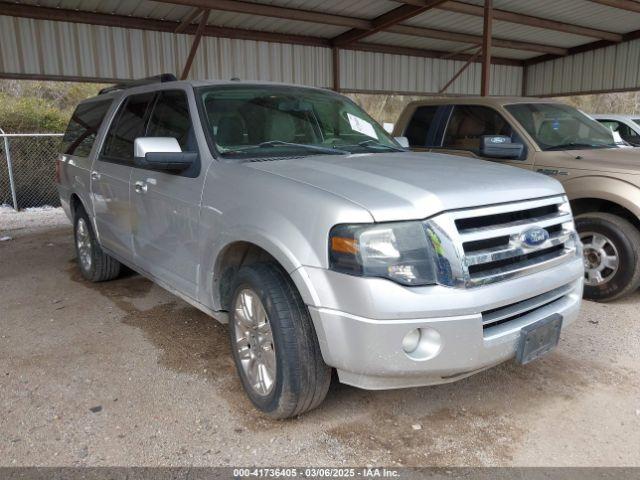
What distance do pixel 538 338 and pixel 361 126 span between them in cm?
208

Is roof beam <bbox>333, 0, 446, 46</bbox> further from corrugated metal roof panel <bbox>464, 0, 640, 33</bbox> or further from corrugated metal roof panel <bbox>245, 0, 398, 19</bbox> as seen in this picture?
corrugated metal roof panel <bbox>464, 0, 640, 33</bbox>

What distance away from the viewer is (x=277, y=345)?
2.53m

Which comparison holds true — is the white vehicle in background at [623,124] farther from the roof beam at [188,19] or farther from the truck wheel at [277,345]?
the truck wheel at [277,345]

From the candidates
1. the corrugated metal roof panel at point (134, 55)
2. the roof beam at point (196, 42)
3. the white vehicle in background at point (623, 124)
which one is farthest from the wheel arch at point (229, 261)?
the corrugated metal roof panel at point (134, 55)

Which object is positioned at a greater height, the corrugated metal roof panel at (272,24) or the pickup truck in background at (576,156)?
the corrugated metal roof panel at (272,24)

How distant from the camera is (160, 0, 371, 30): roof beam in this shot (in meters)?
8.78

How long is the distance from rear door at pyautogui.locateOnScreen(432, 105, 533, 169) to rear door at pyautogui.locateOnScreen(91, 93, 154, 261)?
338 cm

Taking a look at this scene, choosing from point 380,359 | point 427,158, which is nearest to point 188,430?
point 380,359

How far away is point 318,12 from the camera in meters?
10.3

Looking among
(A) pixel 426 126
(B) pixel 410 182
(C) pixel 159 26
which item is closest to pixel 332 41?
(C) pixel 159 26

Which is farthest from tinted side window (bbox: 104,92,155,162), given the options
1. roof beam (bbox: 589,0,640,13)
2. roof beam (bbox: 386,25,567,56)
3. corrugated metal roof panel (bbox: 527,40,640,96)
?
corrugated metal roof panel (bbox: 527,40,640,96)

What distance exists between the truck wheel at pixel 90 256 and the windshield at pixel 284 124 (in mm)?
A: 2358

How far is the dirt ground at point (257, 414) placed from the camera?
256 centimetres

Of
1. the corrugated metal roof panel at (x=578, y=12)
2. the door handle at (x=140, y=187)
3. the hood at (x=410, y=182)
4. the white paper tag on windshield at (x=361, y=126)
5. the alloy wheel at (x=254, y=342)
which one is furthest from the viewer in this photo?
the corrugated metal roof panel at (x=578, y=12)
